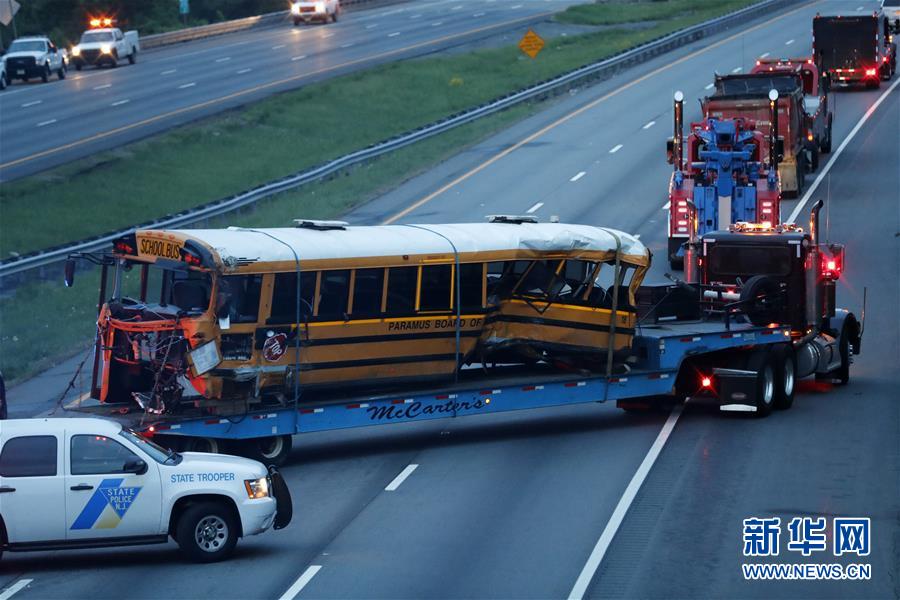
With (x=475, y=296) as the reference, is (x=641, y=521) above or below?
below

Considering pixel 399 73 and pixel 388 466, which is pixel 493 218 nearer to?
pixel 388 466

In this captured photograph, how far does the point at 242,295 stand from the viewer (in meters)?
20.0

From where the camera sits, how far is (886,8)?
7656cm

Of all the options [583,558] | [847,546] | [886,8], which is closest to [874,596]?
[847,546]

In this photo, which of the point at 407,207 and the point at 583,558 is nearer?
the point at 583,558

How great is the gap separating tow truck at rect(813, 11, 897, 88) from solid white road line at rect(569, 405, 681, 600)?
123 ft

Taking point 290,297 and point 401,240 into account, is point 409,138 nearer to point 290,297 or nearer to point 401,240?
point 401,240

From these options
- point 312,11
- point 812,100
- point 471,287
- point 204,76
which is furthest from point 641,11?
point 471,287

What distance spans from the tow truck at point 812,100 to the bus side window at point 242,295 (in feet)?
86.1

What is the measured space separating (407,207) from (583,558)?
25996mm

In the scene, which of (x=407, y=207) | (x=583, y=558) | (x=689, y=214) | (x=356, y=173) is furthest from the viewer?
(x=356, y=173)

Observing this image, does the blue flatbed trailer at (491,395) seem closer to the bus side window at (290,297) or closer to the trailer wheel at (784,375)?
the trailer wheel at (784,375)

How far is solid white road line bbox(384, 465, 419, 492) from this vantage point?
19644mm

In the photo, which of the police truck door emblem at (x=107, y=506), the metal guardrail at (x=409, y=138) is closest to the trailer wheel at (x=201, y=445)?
the police truck door emblem at (x=107, y=506)
